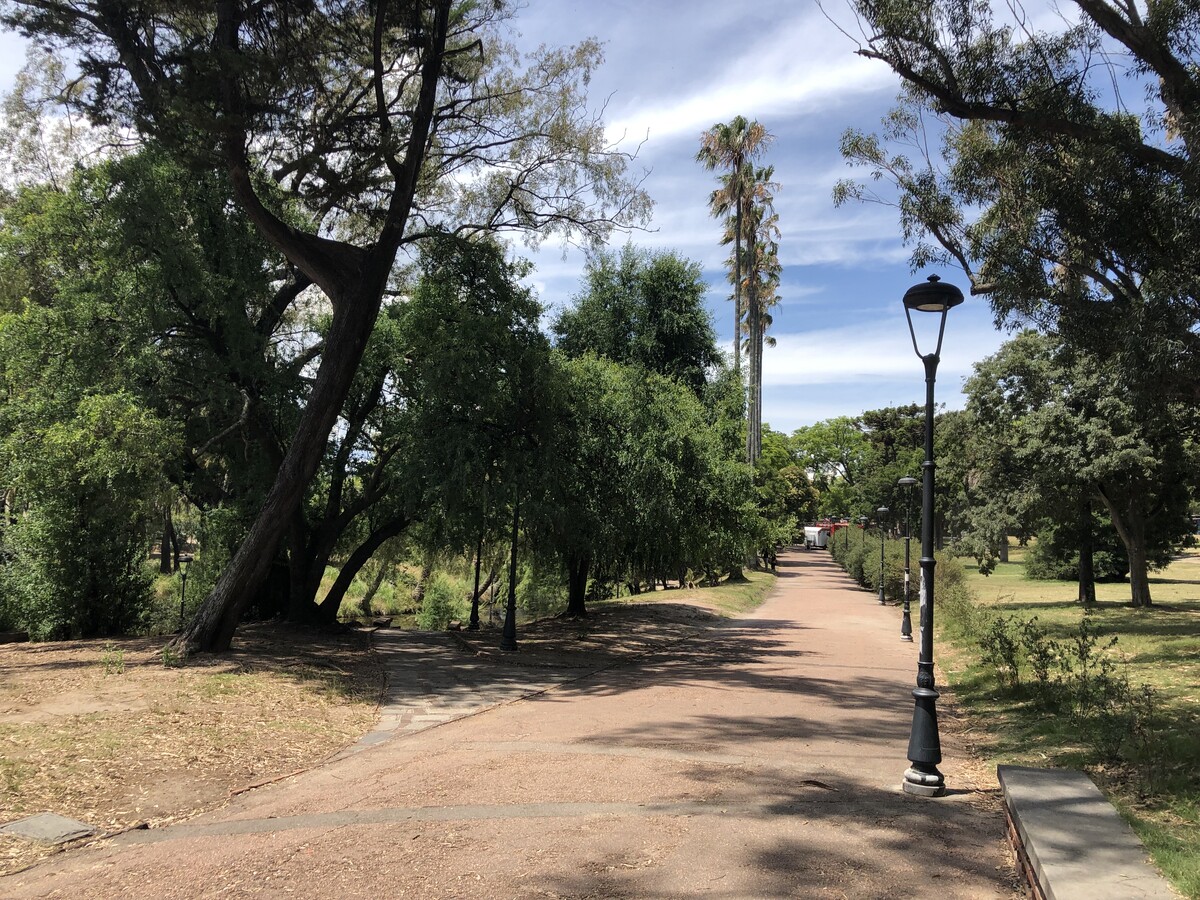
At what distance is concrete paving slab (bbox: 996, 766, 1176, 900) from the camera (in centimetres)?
382

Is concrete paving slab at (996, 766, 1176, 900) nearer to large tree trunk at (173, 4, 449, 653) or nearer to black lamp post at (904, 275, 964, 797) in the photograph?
Answer: black lamp post at (904, 275, 964, 797)

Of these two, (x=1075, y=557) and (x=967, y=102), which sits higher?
(x=967, y=102)

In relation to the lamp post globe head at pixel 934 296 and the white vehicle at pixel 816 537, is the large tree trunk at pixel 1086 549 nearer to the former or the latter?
the lamp post globe head at pixel 934 296

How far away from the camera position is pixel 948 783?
7059 mm

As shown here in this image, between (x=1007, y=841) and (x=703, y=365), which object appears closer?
(x=1007, y=841)

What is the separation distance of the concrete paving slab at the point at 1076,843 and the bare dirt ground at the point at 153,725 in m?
6.03

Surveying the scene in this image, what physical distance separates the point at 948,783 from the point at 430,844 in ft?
15.0

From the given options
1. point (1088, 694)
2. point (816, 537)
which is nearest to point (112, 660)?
point (1088, 694)

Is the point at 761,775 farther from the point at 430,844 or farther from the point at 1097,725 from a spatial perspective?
the point at 1097,725

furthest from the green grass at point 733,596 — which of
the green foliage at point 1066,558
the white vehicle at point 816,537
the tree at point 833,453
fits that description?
the white vehicle at point 816,537

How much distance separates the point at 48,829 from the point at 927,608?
23.7 ft

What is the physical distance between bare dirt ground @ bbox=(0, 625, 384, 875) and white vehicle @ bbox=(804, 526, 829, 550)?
90.3m

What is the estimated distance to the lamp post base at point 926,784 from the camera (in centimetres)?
655

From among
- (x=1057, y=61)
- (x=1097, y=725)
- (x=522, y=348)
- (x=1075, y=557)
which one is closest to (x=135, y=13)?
(x=522, y=348)
